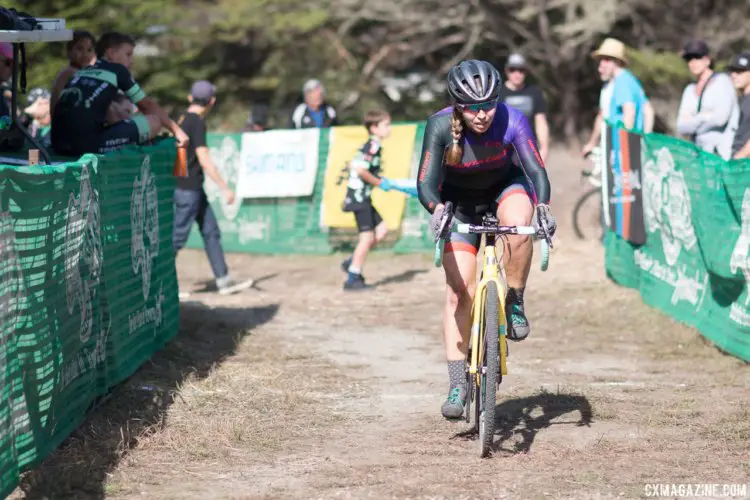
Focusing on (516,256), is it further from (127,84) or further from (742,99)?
(742,99)

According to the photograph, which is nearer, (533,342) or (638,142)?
(533,342)

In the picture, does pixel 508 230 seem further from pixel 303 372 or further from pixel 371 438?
pixel 303 372

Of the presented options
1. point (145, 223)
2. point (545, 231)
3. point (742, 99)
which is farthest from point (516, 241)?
point (742, 99)

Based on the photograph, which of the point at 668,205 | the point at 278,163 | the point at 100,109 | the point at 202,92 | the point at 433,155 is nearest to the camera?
the point at 433,155

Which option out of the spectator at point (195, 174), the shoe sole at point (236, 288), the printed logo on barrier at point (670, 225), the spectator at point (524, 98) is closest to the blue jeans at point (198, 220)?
the spectator at point (195, 174)

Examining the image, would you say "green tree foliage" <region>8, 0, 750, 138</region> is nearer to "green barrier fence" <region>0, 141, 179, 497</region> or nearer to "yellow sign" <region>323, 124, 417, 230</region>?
"yellow sign" <region>323, 124, 417, 230</region>

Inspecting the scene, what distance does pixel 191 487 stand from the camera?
601cm

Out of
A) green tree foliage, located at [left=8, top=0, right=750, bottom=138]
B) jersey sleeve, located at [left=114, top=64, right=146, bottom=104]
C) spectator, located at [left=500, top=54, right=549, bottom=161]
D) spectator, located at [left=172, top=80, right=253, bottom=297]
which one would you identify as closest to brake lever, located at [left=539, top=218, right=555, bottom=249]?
jersey sleeve, located at [left=114, top=64, right=146, bottom=104]

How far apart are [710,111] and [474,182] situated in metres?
5.80

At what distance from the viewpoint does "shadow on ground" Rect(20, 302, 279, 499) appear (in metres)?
5.88

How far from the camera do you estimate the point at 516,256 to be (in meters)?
6.86

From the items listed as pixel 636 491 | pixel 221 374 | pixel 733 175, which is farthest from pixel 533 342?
pixel 636 491

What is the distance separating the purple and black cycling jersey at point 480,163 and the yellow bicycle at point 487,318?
260mm

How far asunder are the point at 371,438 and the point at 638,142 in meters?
6.10
